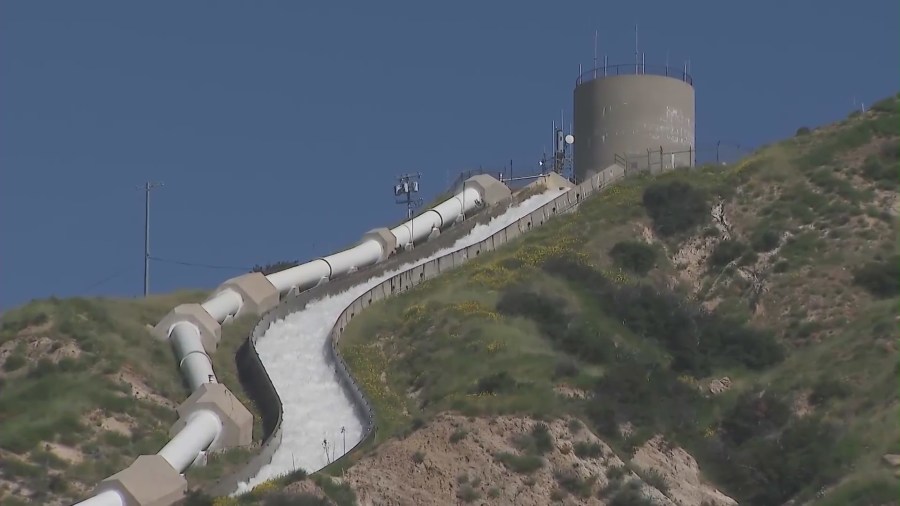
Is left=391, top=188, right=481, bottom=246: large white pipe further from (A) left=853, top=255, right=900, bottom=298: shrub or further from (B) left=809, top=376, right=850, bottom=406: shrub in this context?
(B) left=809, top=376, right=850, bottom=406: shrub

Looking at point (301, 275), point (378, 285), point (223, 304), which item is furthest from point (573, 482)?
point (301, 275)

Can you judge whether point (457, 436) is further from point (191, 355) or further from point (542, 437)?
point (191, 355)

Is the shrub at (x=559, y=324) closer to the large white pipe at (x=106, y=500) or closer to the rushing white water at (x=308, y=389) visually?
the rushing white water at (x=308, y=389)

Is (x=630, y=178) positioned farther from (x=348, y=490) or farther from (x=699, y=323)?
(x=348, y=490)

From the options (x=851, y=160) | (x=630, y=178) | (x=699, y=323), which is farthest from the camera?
(x=630, y=178)

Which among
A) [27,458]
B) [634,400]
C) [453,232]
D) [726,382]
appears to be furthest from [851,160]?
[27,458]

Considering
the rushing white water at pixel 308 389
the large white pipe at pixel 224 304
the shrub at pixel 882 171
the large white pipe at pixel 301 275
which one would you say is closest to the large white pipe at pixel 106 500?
the large white pipe at pixel 224 304
